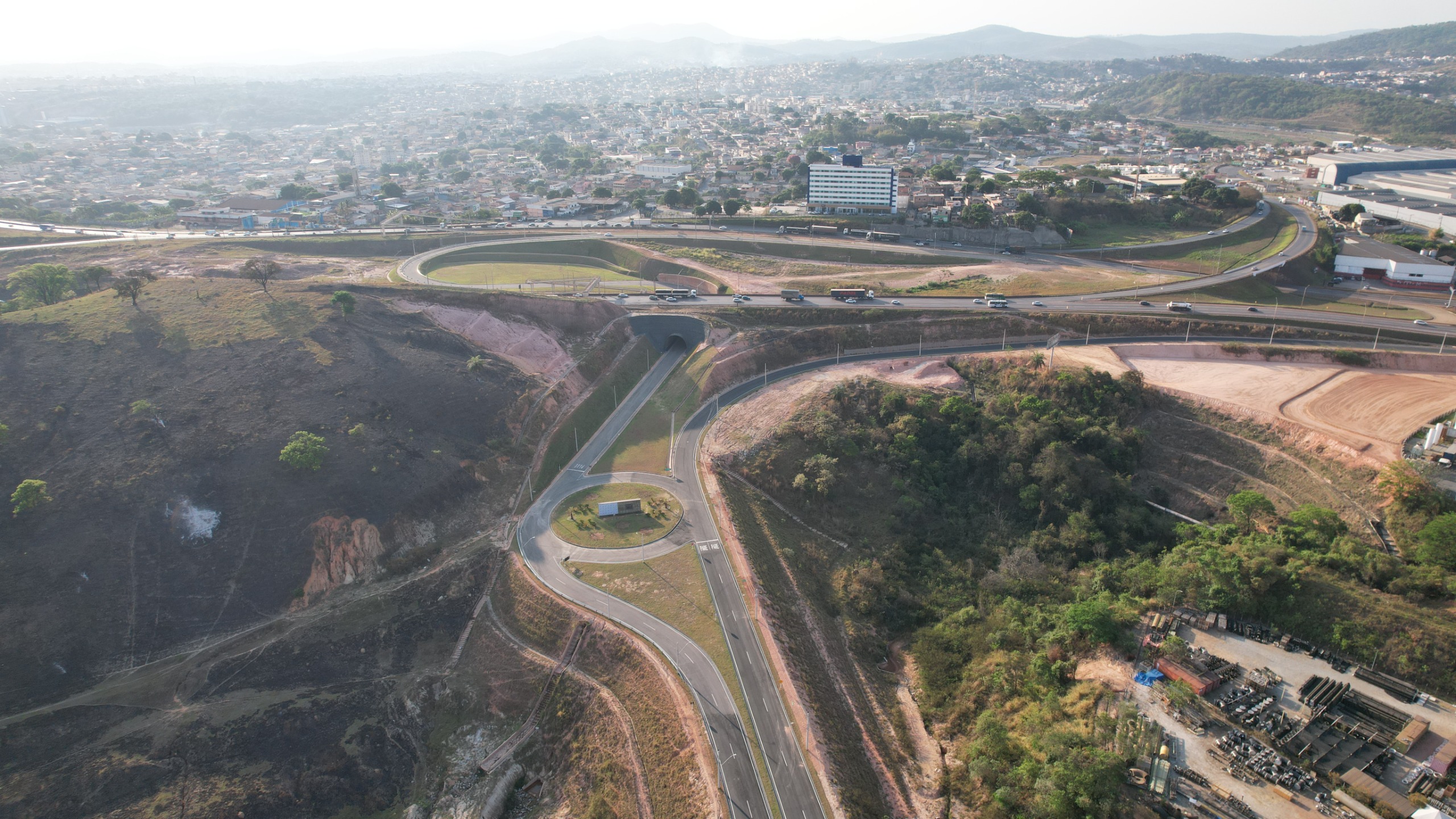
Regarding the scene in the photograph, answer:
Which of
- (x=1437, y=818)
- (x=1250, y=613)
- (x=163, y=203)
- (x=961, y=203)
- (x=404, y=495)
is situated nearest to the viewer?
(x=1437, y=818)

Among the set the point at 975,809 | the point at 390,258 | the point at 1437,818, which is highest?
the point at 390,258

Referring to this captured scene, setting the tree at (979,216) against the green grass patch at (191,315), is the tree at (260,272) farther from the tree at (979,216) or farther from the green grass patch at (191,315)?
the tree at (979,216)

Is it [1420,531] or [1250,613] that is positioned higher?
[1420,531]

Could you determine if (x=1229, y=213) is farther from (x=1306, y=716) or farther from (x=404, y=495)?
(x=404, y=495)

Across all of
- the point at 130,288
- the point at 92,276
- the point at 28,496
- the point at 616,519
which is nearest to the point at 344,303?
the point at 130,288

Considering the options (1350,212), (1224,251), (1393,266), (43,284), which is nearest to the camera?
(43,284)

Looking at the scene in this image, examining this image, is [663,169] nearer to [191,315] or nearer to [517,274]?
[517,274]

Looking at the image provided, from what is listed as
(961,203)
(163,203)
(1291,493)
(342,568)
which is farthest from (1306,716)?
(163,203)

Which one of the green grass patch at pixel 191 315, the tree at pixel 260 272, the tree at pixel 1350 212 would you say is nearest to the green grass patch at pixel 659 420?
the green grass patch at pixel 191 315
